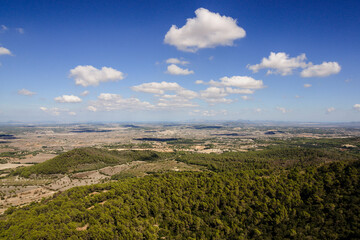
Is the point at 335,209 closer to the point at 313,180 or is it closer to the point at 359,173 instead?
the point at 313,180

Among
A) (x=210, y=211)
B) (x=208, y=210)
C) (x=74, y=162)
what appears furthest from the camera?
(x=74, y=162)

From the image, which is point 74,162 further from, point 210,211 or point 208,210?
point 210,211

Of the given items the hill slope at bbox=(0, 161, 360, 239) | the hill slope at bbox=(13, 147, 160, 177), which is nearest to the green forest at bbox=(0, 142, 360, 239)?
the hill slope at bbox=(0, 161, 360, 239)

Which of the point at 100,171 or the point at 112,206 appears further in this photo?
the point at 100,171

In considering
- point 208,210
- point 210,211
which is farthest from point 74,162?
point 210,211

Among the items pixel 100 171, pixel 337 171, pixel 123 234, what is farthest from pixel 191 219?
pixel 100 171

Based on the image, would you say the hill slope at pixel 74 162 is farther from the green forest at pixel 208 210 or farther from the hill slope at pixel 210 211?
the green forest at pixel 208 210

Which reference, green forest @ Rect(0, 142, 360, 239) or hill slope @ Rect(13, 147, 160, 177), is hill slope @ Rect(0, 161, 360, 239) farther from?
Result: hill slope @ Rect(13, 147, 160, 177)

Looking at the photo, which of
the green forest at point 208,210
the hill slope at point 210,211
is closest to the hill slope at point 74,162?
the hill slope at point 210,211
